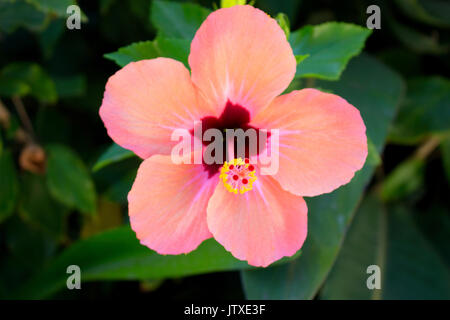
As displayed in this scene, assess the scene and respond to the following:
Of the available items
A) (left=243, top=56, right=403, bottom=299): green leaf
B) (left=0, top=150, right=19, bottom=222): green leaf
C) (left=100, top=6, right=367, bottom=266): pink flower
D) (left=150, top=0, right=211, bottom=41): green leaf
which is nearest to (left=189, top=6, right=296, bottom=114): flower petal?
(left=100, top=6, right=367, bottom=266): pink flower

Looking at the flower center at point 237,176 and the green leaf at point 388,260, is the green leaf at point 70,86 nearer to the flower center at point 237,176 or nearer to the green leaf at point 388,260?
the flower center at point 237,176

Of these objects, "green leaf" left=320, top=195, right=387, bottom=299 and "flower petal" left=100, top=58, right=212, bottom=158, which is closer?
"flower petal" left=100, top=58, right=212, bottom=158

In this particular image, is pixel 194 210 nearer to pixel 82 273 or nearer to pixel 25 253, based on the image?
pixel 82 273

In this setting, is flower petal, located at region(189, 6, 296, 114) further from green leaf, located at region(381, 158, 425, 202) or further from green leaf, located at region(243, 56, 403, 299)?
green leaf, located at region(381, 158, 425, 202)

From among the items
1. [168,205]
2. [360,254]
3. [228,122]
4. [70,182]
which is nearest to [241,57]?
[228,122]

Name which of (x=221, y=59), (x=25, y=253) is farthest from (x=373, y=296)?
(x=25, y=253)

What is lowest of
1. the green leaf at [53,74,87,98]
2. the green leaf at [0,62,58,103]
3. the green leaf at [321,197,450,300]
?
the green leaf at [321,197,450,300]

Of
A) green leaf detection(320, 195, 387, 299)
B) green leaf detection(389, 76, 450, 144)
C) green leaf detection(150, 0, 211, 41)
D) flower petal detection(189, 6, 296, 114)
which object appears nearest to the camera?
flower petal detection(189, 6, 296, 114)
